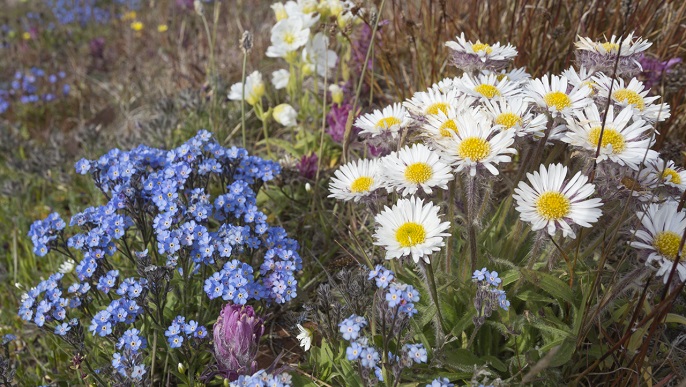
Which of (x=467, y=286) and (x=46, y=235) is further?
(x=46, y=235)

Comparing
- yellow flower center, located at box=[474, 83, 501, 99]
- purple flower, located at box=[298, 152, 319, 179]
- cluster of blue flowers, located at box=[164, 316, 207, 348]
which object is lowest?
cluster of blue flowers, located at box=[164, 316, 207, 348]

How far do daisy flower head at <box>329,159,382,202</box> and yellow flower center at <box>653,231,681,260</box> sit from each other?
87 centimetres

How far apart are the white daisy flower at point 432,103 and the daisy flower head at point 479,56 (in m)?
0.15

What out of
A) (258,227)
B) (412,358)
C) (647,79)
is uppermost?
(647,79)

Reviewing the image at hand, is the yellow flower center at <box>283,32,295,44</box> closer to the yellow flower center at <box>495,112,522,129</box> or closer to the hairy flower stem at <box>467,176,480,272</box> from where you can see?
the yellow flower center at <box>495,112,522,129</box>

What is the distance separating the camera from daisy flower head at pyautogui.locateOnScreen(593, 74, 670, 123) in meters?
1.94

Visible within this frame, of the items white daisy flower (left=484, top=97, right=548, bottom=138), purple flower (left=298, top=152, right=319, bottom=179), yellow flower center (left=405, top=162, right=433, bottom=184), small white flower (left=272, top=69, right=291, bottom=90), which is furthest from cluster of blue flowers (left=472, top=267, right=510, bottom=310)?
small white flower (left=272, top=69, right=291, bottom=90)

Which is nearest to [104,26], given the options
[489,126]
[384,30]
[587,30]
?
[384,30]

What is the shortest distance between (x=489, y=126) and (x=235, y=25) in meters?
4.17

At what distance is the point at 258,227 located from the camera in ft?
7.69

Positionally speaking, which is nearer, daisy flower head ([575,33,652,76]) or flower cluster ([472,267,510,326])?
flower cluster ([472,267,510,326])

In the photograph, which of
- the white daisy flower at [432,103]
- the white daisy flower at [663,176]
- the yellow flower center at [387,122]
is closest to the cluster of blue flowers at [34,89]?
the yellow flower center at [387,122]

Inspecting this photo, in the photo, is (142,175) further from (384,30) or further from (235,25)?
(235,25)

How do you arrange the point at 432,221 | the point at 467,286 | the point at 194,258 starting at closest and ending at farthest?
1. the point at 432,221
2. the point at 467,286
3. the point at 194,258
